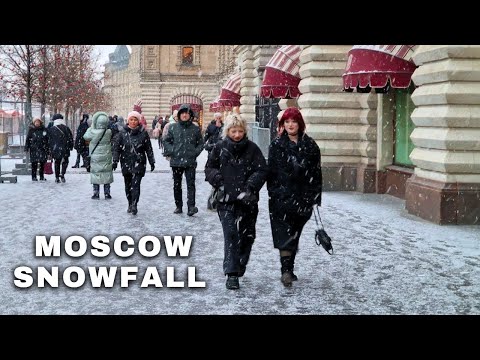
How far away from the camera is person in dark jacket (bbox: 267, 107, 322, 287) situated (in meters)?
7.08

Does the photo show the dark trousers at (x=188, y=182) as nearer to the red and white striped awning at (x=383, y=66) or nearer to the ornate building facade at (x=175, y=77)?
the red and white striped awning at (x=383, y=66)

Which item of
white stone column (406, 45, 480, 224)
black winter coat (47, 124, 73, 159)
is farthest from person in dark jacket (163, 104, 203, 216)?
black winter coat (47, 124, 73, 159)

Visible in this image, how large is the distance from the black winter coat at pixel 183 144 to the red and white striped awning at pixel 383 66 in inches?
117

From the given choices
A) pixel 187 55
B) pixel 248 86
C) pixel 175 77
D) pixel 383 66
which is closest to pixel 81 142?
pixel 248 86

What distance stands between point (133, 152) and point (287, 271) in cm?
582

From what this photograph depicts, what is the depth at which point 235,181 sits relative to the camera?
23.2 feet

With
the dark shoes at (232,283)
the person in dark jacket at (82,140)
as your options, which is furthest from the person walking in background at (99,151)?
the dark shoes at (232,283)

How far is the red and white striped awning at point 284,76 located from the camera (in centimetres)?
1877

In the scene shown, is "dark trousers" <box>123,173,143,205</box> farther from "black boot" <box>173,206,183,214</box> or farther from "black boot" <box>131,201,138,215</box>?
"black boot" <box>173,206,183,214</box>

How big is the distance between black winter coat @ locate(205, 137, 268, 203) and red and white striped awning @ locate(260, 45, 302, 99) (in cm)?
1193

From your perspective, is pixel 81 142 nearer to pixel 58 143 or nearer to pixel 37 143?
pixel 37 143
